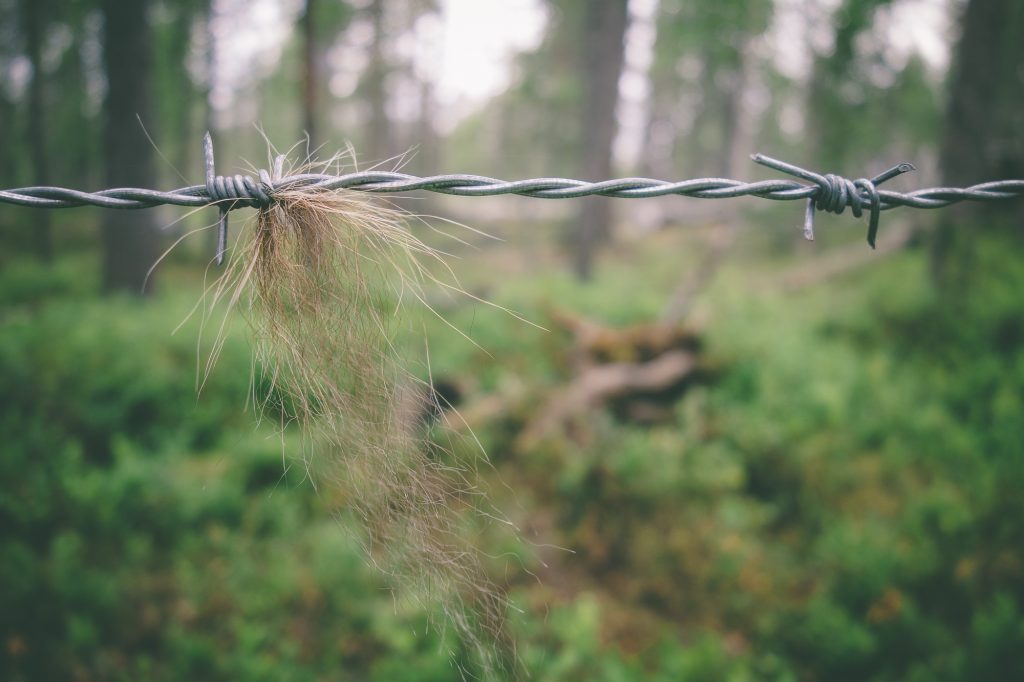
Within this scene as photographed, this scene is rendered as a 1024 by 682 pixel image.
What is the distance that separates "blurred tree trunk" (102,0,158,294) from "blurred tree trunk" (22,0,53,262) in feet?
19.7

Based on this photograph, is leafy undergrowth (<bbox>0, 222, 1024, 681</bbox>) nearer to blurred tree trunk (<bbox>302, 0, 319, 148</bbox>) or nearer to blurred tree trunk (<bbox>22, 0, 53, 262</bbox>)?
blurred tree trunk (<bbox>302, 0, 319, 148</bbox>)

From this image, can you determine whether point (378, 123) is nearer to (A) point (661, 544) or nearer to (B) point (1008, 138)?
(B) point (1008, 138)

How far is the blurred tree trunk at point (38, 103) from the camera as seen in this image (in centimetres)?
1223

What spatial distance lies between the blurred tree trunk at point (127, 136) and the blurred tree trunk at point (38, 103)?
6.01 meters

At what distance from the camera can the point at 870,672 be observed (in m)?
3.08

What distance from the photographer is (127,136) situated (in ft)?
27.6

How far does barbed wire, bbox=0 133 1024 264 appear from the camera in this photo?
4.23ft

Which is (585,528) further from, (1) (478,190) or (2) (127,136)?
(2) (127,136)

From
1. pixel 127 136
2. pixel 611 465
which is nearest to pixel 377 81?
pixel 127 136

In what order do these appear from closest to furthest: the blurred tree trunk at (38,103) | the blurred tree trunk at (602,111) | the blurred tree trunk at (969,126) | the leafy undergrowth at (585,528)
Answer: the leafy undergrowth at (585,528) < the blurred tree trunk at (969,126) < the blurred tree trunk at (602,111) < the blurred tree trunk at (38,103)

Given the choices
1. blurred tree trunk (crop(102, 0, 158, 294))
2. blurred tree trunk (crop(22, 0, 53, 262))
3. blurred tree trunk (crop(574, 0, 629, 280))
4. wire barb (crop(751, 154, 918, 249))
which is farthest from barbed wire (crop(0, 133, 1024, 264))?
blurred tree trunk (crop(22, 0, 53, 262))

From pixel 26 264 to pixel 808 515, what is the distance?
15.5 metres

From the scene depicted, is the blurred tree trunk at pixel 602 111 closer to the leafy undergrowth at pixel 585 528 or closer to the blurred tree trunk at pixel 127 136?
the leafy undergrowth at pixel 585 528

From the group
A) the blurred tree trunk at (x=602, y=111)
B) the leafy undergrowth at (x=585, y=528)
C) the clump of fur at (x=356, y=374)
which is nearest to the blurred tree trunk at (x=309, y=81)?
the leafy undergrowth at (x=585, y=528)
